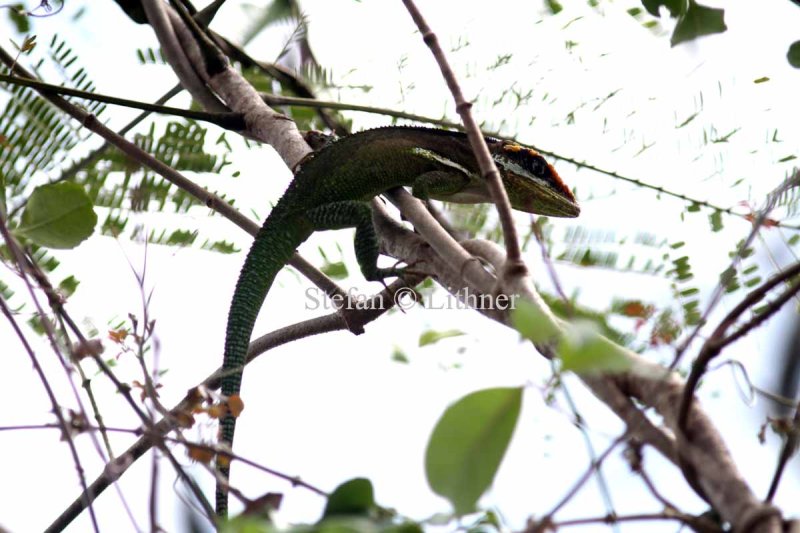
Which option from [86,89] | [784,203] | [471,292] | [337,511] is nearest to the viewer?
[337,511]

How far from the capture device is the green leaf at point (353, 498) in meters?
1.40

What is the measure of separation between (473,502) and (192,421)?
2.93 feet

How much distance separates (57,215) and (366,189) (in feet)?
5.37

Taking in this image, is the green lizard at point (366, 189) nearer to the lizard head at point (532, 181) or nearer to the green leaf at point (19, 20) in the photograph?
the lizard head at point (532, 181)

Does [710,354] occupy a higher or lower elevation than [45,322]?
lower

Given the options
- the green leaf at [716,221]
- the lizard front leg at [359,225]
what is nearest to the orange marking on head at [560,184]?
the green leaf at [716,221]

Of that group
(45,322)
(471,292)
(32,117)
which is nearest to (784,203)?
(471,292)

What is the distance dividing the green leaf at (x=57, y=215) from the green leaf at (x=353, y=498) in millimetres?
1325

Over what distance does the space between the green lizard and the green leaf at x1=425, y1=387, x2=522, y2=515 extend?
1.89 m

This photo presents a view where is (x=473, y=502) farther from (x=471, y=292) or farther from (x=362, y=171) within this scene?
(x=362, y=171)

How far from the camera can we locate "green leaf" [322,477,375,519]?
1.40 metres

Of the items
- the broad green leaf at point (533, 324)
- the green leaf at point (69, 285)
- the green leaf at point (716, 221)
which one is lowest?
the broad green leaf at point (533, 324)

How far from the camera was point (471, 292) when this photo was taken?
90.7 inches

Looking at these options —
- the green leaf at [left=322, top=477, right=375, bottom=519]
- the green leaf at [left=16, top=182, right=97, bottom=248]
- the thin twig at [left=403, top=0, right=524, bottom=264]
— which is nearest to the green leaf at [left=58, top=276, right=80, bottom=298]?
the green leaf at [left=16, top=182, right=97, bottom=248]
